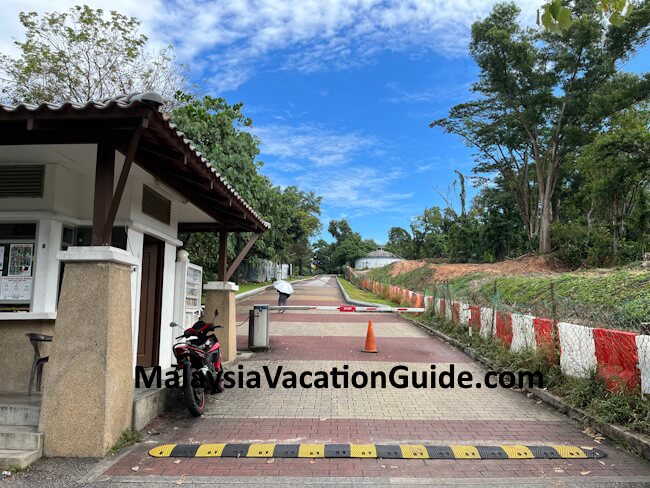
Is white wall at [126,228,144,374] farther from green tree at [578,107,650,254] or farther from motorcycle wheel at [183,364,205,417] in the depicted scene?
green tree at [578,107,650,254]

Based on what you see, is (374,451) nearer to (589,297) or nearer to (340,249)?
(589,297)

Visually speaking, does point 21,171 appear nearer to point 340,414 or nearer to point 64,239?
point 64,239

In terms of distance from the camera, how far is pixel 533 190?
4178 cm

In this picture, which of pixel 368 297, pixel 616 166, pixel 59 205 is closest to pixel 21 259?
pixel 59 205

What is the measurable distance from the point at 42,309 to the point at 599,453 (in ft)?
20.7

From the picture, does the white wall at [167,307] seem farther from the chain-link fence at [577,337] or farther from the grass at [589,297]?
the grass at [589,297]

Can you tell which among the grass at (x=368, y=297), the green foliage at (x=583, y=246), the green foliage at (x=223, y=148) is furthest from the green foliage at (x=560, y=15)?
the green foliage at (x=583, y=246)

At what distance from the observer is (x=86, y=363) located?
4.61 meters

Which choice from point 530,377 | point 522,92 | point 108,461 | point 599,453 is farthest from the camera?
point 522,92

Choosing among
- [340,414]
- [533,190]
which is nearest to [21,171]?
[340,414]

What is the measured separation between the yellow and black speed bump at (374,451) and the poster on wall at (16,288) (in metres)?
2.49

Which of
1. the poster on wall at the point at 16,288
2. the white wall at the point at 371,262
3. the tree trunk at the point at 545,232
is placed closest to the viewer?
the poster on wall at the point at 16,288

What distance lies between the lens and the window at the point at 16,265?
566 centimetres

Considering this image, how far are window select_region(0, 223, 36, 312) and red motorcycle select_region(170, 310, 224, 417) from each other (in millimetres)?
1872
